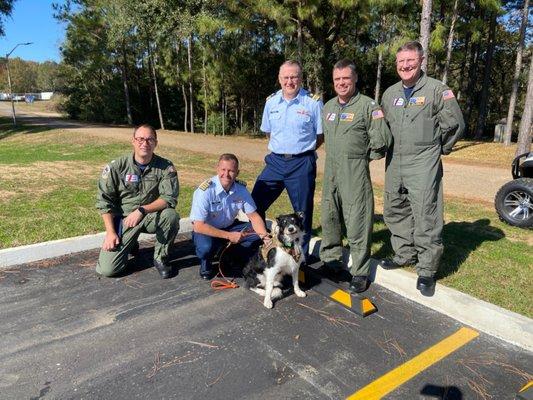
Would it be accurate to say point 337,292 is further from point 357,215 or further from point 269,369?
point 269,369

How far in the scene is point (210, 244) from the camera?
4.14m

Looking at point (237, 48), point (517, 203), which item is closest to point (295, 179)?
point (517, 203)

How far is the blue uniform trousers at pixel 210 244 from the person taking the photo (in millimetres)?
4145

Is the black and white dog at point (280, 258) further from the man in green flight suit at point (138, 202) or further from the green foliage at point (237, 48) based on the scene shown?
the green foliage at point (237, 48)

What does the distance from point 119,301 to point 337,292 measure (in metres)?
2.03

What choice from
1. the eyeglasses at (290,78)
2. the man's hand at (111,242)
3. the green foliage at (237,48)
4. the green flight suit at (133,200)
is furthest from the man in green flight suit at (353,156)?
the green foliage at (237,48)

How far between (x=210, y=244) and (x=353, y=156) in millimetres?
1641

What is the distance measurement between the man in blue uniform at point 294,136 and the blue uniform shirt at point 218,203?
41 centimetres

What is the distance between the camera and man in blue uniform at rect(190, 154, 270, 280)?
404cm

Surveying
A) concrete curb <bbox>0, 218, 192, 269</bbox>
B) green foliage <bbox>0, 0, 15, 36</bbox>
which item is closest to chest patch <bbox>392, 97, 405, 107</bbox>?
concrete curb <bbox>0, 218, 192, 269</bbox>

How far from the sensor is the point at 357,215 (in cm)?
388

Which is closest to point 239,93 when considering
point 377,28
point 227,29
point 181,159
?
point 227,29

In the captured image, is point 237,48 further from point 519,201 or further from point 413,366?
point 413,366

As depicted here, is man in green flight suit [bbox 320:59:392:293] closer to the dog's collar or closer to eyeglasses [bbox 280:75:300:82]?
eyeglasses [bbox 280:75:300:82]
